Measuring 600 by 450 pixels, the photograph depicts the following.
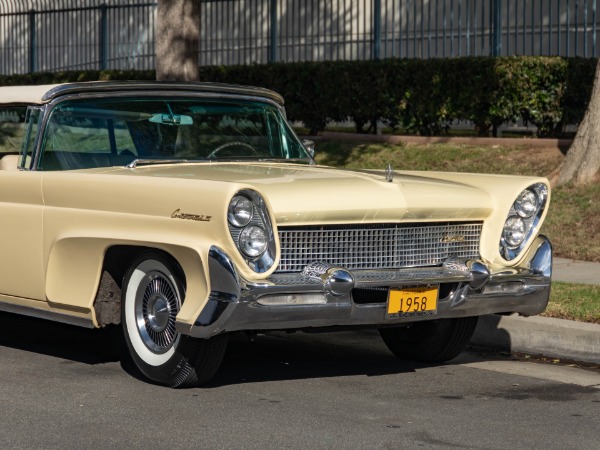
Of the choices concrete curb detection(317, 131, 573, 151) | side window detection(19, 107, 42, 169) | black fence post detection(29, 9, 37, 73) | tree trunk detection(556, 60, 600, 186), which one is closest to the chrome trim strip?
side window detection(19, 107, 42, 169)

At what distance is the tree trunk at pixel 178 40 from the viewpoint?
1517 centimetres

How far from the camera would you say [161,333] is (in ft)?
22.8

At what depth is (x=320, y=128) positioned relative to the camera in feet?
60.6

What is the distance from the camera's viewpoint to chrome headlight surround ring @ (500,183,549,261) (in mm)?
7410

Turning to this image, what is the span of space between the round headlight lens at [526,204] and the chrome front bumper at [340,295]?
26 centimetres

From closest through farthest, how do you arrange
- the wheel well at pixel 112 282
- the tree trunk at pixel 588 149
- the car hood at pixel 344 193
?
the car hood at pixel 344 193 → the wheel well at pixel 112 282 → the tree trunk at pixel 588 149

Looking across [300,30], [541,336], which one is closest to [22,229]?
[541,336]

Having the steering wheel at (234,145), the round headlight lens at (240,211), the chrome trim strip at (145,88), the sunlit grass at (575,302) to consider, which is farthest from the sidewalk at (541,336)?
the round headlight lens at (240,211)

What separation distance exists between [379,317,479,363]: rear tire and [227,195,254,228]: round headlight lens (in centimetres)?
175

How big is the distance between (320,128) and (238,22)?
4101mm

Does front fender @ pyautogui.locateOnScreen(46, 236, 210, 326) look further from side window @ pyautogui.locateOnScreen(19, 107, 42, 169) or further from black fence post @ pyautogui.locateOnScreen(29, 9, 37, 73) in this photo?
black fence post @ pyautogui.locateOnScreen(29, 9, 37, 73)

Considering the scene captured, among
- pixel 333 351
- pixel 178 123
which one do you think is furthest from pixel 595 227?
pixel 178 123

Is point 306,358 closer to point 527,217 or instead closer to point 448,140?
point 527,217

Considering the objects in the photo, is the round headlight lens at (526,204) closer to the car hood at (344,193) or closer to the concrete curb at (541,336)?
the car hood at (344,193)
